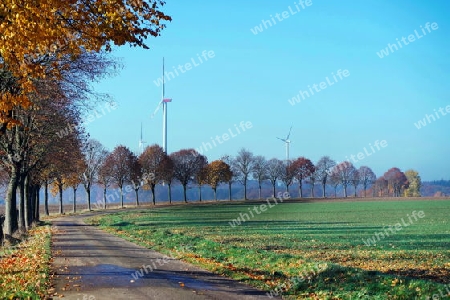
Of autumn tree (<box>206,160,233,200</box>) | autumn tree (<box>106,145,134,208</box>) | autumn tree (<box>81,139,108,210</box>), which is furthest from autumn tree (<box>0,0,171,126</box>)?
autumn tree (<box>206,160,233,200</box>)

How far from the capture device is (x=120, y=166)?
345 feet

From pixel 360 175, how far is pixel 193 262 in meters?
178

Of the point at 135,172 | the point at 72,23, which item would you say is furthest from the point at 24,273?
the point at 135,172

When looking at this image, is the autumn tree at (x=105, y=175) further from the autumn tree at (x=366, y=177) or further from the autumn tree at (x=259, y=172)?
the autumn tree at (x=366, y=177)

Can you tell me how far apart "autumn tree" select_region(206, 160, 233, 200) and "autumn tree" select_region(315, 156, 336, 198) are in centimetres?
4197

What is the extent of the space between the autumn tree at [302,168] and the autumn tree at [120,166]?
69.2m

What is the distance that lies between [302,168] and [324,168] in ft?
56.7

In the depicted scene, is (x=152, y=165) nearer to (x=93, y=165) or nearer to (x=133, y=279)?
(x=93, y=165)

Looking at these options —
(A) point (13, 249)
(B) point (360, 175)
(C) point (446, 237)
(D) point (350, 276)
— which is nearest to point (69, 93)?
(A) point (13, 249)

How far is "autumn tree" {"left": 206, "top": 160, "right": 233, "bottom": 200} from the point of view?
433 ft

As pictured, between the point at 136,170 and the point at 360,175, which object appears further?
the point at 360,175

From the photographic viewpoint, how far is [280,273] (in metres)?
15.8

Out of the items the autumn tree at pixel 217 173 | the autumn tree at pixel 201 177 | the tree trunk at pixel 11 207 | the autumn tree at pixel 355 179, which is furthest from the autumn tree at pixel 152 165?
the autumn tree at pixel 355 179

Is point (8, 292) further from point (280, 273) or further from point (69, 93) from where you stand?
point (69, 93)
